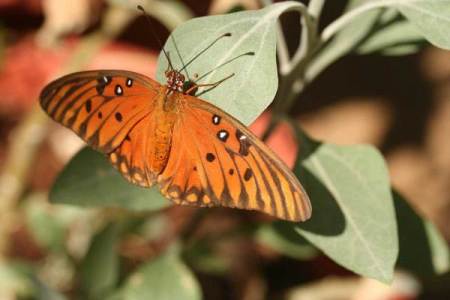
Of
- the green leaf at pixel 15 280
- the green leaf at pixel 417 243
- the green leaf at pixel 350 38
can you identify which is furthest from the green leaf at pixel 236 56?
the green leaf at pixel 15 280

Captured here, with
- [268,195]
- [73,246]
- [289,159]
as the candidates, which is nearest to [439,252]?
[268,195]

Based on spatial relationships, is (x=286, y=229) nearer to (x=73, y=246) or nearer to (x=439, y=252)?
(x=439, y=252)

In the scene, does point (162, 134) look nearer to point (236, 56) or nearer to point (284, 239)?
point (236, 56)

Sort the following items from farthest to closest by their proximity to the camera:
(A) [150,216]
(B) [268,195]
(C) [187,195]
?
(A) [150,216], (C) [187,195], (B) [268,195]

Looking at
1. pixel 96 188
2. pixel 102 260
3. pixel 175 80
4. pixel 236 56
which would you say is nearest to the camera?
pixel 236 56

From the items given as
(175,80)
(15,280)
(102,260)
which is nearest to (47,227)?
(15,280)

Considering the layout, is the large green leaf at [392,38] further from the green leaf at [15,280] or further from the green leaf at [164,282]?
the green leaf at [15,280]
